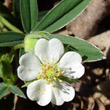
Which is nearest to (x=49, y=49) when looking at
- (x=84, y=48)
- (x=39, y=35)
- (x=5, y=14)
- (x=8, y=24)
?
(x=39, y=35)

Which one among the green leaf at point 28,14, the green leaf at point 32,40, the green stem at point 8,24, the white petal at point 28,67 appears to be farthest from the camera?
the green stem at point 8,24

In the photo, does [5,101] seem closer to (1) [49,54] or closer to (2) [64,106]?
(2) [64,106]

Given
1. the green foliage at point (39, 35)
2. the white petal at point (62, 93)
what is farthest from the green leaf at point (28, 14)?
the white petal at point (62, 93)

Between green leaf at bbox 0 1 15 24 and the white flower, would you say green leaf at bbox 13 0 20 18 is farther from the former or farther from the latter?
the white flower

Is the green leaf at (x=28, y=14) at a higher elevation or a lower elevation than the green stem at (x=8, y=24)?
higher

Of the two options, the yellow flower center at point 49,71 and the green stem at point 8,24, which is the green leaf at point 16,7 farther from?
the yellow flower center at point 49,71

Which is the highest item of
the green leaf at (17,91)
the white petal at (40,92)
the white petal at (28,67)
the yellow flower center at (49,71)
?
the white petal at (28,67)
